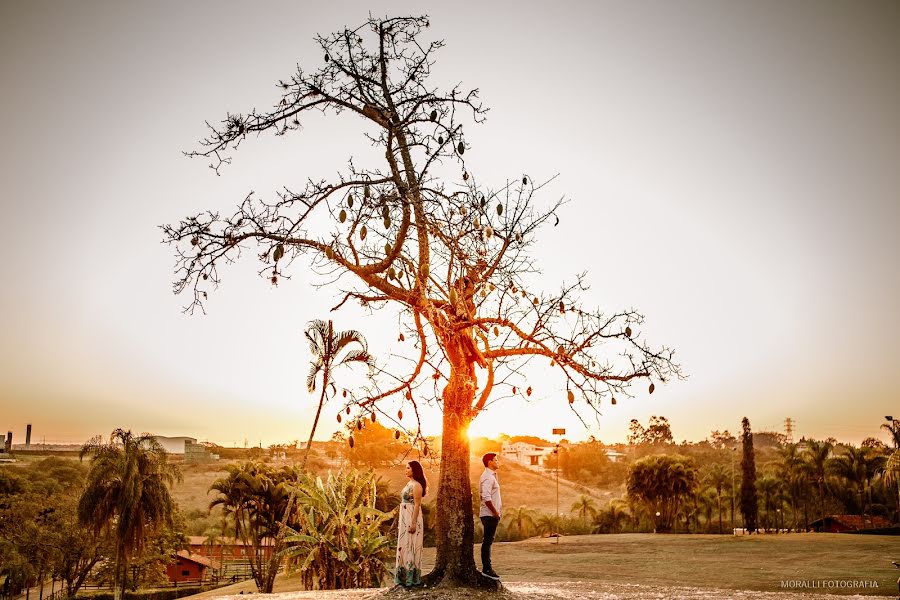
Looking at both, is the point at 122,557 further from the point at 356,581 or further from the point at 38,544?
the point at 356,581

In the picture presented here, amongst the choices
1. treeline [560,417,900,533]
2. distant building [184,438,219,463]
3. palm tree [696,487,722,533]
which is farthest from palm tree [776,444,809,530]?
distant building [184,438,219,463]

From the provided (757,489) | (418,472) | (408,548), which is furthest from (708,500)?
(418,472)

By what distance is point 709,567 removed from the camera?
67.8 ft

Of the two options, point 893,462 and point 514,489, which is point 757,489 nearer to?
point 893,462

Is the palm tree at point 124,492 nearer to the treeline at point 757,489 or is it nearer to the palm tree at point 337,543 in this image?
the palm tree at point 337,543

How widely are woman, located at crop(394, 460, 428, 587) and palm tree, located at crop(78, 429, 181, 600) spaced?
953 inches

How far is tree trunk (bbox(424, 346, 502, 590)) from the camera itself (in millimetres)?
10219

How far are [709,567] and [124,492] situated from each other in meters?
24.7

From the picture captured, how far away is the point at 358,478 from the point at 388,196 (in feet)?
33.7

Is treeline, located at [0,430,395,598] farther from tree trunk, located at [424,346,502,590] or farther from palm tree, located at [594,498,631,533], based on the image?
palm tree, located at [594,498,631,533]

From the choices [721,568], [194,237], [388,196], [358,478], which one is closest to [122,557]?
[358,478]

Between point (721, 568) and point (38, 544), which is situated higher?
point (721, 568)

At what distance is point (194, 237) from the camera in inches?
358

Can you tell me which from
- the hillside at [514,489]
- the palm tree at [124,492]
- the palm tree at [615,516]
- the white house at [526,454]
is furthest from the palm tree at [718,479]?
the palm tree at [124,492]
